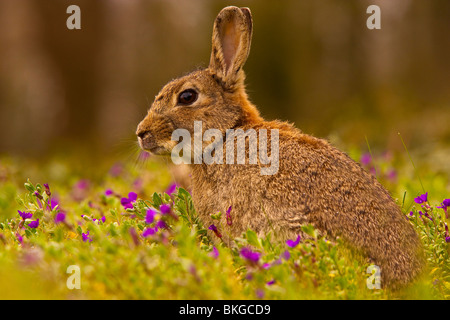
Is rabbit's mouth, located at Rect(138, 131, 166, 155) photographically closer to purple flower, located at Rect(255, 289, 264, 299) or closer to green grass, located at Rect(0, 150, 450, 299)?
green grass, located at Rect(0, 150, 450, 299)

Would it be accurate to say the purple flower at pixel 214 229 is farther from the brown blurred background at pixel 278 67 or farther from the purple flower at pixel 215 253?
the brown blurred background at pixel 278 67

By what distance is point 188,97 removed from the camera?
605 centimetres

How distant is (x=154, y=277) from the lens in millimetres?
3762

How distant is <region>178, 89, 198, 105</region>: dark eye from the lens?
605 centimetres

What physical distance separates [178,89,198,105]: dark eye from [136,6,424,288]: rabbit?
0.4 inches

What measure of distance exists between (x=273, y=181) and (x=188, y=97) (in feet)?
5.12

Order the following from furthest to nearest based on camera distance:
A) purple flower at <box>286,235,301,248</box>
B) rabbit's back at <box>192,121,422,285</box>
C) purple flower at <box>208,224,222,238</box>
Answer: purple flower at <box>208,224,222,238</box> → rabbit's back at <box>192,121,422,285</box> → purple flower at <box>286,235,301,248</box>

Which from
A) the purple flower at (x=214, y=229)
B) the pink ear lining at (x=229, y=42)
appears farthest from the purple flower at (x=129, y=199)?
the pink ear lining at (x=229, y=42)

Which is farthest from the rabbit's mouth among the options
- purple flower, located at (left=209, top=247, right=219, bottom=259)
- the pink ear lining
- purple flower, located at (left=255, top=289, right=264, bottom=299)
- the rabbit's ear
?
purple flower, located at (left=255, top=289, right=264, bottom=299)

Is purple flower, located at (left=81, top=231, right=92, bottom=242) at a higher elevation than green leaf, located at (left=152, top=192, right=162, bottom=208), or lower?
lower

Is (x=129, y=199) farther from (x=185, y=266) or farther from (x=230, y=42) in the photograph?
(x=185, y=266)

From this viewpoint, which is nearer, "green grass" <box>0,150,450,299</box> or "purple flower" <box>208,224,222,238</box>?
"green grass" <box>0,150,450,299</box>

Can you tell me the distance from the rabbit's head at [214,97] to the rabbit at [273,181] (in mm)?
11
